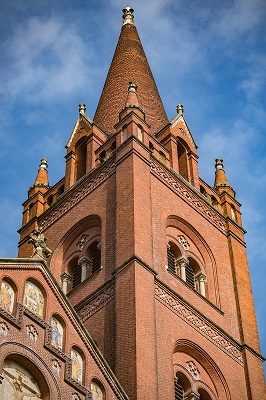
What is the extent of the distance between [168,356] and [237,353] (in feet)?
12.8

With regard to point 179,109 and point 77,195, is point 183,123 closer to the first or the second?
point 179,109

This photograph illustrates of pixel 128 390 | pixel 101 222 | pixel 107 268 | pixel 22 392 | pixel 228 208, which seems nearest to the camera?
pixel 22 392

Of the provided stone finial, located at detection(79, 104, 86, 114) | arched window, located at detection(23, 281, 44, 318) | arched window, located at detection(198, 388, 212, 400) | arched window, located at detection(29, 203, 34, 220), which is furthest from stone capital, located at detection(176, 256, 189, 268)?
arched window, located at detection(23, 281, 44, 318)

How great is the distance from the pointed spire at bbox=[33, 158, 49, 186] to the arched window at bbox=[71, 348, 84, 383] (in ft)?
45.9

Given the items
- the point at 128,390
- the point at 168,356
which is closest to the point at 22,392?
the point at 128,390

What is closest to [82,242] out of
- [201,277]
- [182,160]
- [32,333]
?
[201,277]

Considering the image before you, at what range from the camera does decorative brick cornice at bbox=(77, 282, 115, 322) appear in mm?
26166

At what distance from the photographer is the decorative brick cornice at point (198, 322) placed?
86.9ft

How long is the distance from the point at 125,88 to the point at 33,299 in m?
17.4

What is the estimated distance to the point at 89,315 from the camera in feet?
87.0

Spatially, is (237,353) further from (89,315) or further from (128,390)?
(128,390)

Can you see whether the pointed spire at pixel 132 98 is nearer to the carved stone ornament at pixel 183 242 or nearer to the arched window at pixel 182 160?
the arched window at pixel 182 160

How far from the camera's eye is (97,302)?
2658 centimetres

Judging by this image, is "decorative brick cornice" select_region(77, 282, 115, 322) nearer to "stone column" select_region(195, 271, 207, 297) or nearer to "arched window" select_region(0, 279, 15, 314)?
"stone column" select_region(195, 271, 207, 297)
